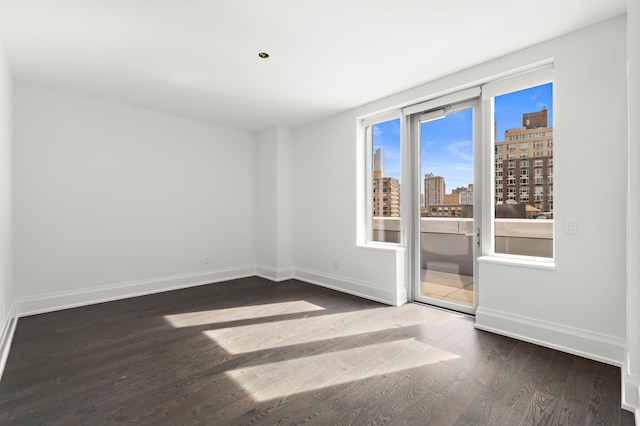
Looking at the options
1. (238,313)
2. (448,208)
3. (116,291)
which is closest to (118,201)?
(116,291)

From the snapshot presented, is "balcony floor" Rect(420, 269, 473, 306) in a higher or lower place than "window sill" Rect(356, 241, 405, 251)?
lower

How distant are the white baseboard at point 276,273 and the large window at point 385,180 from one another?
5.67ft

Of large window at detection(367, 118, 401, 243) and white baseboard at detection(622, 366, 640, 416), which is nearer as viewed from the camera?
white baseboard at detection(622, 366, 640, 416)

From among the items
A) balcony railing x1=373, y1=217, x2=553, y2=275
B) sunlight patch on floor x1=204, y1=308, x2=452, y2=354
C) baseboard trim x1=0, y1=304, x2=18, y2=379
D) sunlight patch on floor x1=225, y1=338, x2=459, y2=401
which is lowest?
sunlight patch on floor x1=225, y1=338, x2=459, y2=401

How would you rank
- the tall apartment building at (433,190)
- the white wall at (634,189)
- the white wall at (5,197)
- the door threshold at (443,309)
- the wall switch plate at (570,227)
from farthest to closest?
the tall apartment building at (433,190) < the door threshold at (443,309) < the white wall at (5,197) < the wall switch plate at (570,227) < the white wall at (634,189)

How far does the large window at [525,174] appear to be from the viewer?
10.1ft

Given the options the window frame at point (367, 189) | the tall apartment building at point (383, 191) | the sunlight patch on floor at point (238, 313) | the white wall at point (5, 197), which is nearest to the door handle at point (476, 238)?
the tall apartment building at point (383, 191)

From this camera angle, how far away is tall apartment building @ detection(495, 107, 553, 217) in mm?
3075

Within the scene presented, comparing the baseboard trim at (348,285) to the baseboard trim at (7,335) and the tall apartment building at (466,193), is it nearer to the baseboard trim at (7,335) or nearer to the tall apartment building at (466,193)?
the tall apartment building at (466,193)

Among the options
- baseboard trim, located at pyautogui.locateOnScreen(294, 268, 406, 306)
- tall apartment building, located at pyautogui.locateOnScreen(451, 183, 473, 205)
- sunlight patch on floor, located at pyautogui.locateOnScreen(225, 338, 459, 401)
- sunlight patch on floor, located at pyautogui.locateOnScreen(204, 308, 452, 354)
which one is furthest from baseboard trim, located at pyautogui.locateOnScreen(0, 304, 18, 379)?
tall apartment building, located at pyautogui.locateOnScreen(451, 183, 473, 205)

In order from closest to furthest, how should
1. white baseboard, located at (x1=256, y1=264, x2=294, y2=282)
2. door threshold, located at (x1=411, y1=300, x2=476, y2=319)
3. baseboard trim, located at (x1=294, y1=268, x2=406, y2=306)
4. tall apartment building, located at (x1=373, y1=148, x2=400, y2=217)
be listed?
door threshold, located at (x1=411, y1=300, x2=476, y2=319)
baseboard trim, located at (x1=294, y1=268, x2=406, y2=306)
tall apartment building, located at (x1=373, y1=148, x2=400, y2=217)
white baseboard, located at (x1=256, y1=264, x2=294, y2=282)

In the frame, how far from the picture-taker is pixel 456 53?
10.1 feet

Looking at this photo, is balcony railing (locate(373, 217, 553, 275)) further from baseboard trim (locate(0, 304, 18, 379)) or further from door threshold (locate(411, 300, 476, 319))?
baseboard trim (locate(0, 304, 18, 379))

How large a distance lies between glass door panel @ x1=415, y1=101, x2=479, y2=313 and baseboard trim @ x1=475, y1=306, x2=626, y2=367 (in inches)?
19.2
